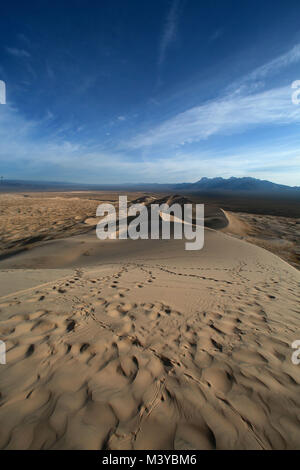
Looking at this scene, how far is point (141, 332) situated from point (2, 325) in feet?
6.32

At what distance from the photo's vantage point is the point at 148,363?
2.17 metres

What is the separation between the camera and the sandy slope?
1.54m

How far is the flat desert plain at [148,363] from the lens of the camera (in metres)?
1.54

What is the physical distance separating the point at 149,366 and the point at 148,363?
0.14 ft

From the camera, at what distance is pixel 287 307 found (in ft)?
11.9

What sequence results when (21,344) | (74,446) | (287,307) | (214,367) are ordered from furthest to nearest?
(287,307) → (21,344) → (214,367) → (74,446)

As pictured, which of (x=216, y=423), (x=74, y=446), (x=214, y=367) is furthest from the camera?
(x=214, y=367)

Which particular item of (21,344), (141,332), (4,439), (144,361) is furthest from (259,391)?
(21,344)

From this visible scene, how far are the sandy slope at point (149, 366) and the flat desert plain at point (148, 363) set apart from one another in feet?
0.03

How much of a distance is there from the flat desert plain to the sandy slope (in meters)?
0.01

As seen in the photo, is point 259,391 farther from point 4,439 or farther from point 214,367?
point 4,439

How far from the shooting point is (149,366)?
213cm

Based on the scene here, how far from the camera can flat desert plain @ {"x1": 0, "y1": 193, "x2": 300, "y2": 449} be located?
154cm

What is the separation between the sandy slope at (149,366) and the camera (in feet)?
5.06
